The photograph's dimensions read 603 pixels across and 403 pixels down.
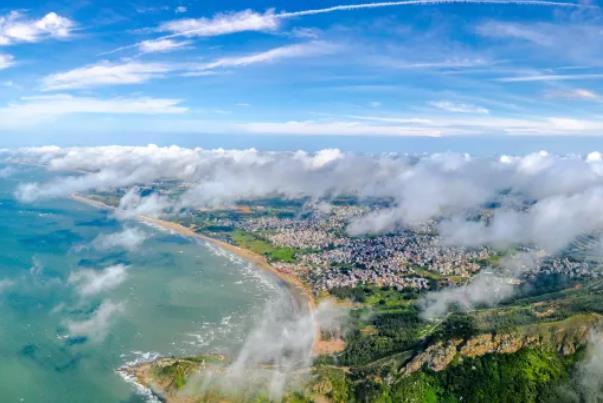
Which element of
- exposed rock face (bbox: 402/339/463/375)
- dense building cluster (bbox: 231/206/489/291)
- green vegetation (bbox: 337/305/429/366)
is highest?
dense building cluster (bbox: 231/206/489/291)

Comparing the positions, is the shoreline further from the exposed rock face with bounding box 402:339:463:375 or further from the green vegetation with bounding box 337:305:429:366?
the exposed rock face with bounding box 402:339:463:375

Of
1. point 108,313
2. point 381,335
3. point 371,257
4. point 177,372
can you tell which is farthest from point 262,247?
point 177,372

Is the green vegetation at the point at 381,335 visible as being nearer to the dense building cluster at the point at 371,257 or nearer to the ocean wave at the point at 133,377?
the dense building cluster at the point at 371,257

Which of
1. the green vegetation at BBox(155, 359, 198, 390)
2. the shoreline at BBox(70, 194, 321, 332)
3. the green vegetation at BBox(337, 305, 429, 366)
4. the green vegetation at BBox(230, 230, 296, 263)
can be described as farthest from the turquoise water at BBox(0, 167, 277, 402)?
the green vegetation at BBox(337, 305, 429, 366)

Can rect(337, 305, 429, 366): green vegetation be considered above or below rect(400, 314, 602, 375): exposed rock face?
below

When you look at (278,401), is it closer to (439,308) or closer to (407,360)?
(407,360)
